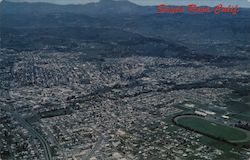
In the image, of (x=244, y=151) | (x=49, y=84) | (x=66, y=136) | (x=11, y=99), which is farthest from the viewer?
(x=49, y=84)

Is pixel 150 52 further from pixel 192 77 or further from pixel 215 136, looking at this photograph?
pixel 215 136

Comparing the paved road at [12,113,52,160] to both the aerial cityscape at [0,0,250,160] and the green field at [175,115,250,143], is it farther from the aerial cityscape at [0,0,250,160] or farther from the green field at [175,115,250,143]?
the green field at [175,115,250,143]

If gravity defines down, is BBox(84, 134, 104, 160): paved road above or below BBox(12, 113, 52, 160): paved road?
above

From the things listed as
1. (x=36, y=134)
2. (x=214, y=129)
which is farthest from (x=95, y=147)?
(x=214, y=129)

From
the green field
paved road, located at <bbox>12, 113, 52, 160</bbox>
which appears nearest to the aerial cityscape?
paved road, located at <bbox>12, 113, 52, 160</bbox>

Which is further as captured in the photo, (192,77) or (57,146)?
(192,77)

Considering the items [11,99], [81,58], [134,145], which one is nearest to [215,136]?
[134,145]

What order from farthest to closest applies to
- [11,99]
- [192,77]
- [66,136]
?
[192,77] → [11,99] → [66,136]

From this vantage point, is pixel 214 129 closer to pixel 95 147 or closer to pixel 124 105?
pixel 124 105

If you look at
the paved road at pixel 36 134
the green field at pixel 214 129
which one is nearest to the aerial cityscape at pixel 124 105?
the paved road at pixel 36 134
